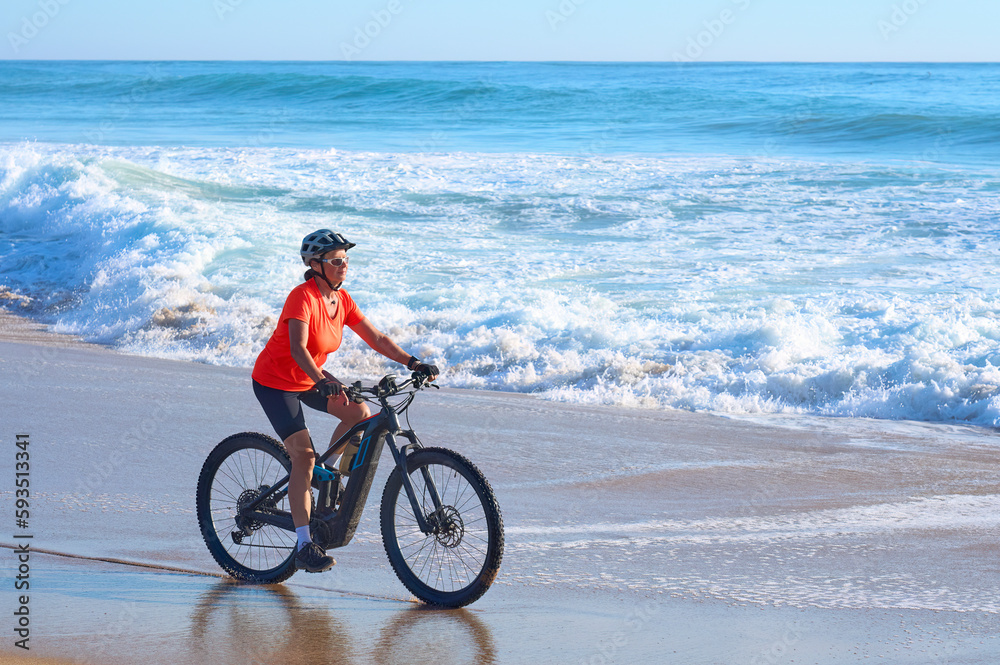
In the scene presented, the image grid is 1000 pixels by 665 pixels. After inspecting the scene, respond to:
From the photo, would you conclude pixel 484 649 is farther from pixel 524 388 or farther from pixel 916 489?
pixel 524 388

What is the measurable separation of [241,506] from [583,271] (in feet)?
32.2

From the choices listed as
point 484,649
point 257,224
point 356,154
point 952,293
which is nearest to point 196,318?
point 257,224

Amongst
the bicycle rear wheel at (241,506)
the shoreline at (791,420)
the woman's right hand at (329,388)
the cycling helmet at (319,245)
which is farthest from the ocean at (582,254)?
the woman's right hand at (329,388)

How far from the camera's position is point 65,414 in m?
7.19

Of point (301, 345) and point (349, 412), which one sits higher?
point (301, 345)

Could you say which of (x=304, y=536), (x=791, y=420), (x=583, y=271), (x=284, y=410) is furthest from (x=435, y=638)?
(x=583, y=271)

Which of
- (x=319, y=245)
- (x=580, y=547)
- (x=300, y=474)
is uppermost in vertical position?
(x=319, y=245)

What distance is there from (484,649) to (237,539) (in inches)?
57.2

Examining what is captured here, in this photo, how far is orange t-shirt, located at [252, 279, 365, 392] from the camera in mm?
4039

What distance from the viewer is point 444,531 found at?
4012 millimetres

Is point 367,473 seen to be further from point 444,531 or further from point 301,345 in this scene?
point 301,345

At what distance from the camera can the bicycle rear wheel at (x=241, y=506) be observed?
446cm

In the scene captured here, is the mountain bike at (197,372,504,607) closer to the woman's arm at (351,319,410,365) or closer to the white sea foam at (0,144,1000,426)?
the woman's arm at (351,319,410,365)

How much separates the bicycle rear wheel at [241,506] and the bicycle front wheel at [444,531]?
543mm
